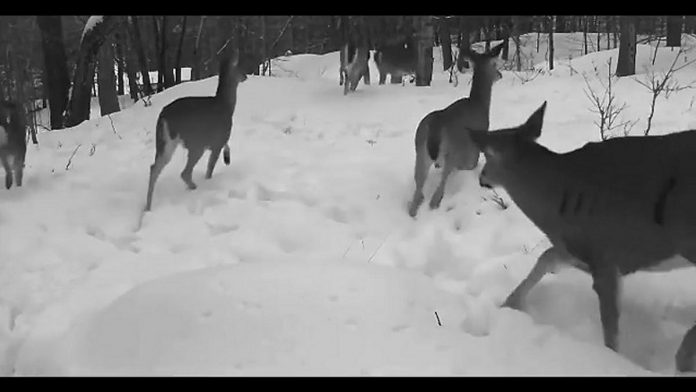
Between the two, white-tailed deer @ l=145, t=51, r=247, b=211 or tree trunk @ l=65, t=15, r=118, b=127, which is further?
tree trunk @ l=65, t=15, r=118, b=127

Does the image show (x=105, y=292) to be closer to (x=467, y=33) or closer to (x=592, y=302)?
(x=592, y=302)

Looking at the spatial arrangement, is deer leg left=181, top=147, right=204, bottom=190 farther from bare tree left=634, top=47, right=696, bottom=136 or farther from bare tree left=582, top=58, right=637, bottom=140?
bare tree left=634, top=47, right=696, bottom=136

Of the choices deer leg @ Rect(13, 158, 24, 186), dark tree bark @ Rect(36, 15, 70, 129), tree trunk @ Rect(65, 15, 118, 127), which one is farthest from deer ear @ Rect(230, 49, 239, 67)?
dark tree bark @ Rect(36, 15, 70, 129)

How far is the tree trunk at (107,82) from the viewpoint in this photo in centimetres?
Result: 1258

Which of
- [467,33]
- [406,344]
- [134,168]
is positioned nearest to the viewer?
[406,344]

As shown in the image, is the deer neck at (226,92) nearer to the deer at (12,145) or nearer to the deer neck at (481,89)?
the deer at (12,145)

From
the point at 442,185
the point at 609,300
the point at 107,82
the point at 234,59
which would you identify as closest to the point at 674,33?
the point at 107,82

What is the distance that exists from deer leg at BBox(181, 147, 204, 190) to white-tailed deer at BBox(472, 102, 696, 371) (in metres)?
3.55

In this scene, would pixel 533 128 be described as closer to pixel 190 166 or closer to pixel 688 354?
pixel 688 354

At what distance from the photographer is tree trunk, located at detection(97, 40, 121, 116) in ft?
41.3
